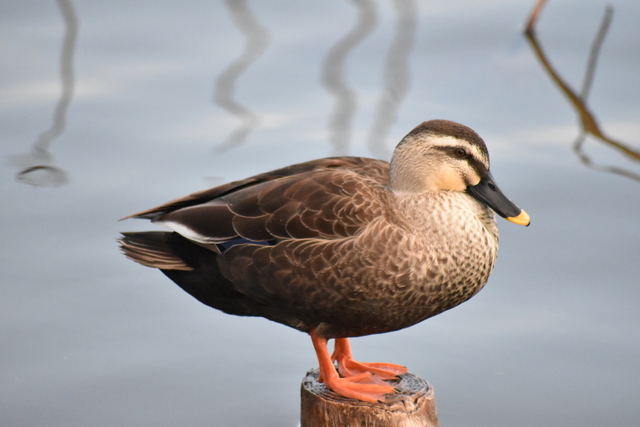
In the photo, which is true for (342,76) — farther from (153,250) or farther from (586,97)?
(153,250)

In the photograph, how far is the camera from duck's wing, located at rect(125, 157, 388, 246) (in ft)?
12.8

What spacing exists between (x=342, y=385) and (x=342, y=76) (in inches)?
169

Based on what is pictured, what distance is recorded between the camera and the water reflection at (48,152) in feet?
22.6

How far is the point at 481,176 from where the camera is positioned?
3982mm

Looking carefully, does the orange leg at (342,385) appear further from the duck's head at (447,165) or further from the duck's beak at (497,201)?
the duck's beak at (497,201)

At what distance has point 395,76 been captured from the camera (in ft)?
26.3

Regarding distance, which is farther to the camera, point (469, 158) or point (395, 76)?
point (395, 76)

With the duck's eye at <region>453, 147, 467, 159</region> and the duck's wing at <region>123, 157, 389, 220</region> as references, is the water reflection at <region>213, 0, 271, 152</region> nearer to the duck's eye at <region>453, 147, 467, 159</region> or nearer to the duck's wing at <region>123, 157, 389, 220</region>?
the duck's wing at <region>123, 157, 389, 220</region>

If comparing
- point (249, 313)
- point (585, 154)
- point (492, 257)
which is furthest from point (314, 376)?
point (585, 154)

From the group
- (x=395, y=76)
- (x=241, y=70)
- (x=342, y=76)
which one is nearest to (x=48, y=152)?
(x=241, y=70)

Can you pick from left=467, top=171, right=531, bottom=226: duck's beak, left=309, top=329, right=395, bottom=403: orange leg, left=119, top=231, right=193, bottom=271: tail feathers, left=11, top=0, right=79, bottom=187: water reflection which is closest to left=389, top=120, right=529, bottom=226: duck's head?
left=467, top=171, right=531, bottom=226: duck's beak

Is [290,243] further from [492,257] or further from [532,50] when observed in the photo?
[532,50]

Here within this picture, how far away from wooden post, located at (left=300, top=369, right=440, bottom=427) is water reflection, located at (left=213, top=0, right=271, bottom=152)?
3.38 metres

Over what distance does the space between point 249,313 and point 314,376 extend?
391mm
